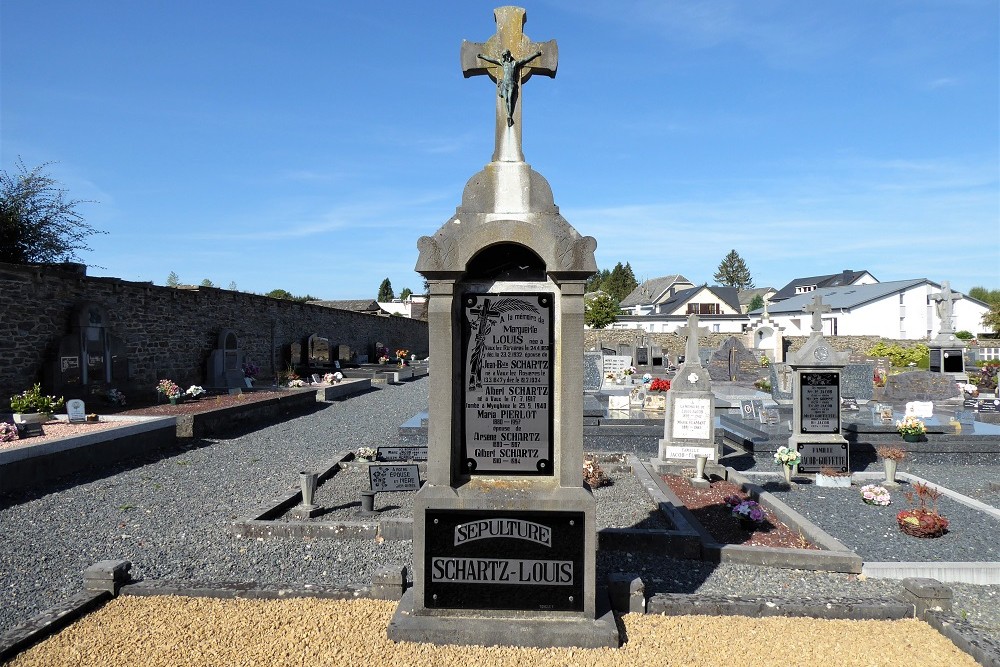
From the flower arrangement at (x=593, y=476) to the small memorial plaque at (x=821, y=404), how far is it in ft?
12.7

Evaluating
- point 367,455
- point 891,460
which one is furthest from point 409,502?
point 891,460

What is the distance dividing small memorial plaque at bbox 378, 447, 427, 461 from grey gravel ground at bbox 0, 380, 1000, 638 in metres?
1.46

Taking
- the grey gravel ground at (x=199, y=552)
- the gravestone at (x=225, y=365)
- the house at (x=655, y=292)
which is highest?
the house at (x=655, y=292)

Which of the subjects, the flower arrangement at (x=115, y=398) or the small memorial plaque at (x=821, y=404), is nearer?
the small memorial plaque at (x=821, y=404)

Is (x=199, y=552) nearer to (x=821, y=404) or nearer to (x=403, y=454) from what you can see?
(x=403, y=454)

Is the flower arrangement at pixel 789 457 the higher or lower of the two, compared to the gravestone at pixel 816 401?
lower

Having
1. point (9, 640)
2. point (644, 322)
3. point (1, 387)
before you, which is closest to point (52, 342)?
point (1, 387)

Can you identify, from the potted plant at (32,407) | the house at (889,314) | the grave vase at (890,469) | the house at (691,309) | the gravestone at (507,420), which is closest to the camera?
the gravestone at (507,420)

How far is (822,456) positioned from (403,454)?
270 inches

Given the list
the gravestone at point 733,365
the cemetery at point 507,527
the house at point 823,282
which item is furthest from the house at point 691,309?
the cemetery at point 507,527

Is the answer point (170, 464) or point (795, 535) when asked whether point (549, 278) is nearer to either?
point (795, 535)

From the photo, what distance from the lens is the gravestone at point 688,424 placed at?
10.1 m

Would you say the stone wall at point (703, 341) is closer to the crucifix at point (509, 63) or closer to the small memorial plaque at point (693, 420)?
the small memorial plaque at point (693, 420)

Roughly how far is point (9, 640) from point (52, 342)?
39.9 ft
